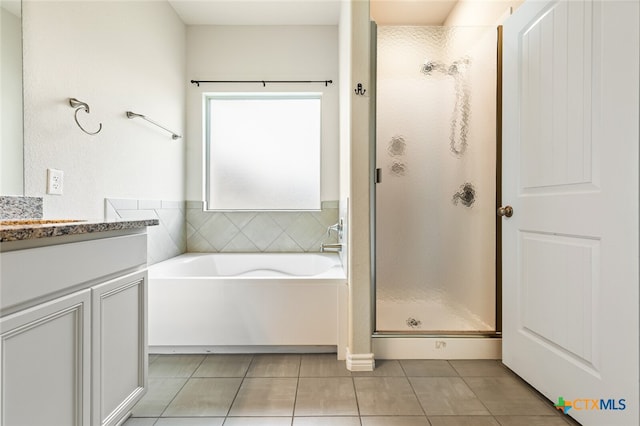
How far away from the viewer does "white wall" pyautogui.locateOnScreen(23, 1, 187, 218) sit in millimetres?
1455

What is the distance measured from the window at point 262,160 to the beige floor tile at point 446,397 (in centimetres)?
173

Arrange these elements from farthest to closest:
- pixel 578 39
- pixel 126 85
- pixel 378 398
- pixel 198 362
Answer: pixel 126 85 < pixel 198 362 < pixel 378 398 < pixel 578 39

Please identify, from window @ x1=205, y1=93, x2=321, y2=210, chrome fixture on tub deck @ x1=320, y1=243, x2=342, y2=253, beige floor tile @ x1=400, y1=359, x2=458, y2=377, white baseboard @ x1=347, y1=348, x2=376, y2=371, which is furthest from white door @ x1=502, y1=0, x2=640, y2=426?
window @ x1=205, y1=93, x2=321, y2=210

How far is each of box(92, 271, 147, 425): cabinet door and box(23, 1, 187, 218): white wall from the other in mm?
642

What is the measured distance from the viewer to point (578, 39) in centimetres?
134

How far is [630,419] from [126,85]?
290 centimetres

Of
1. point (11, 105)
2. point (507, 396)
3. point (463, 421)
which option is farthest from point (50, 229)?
point (507, 396)

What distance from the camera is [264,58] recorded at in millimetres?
2941

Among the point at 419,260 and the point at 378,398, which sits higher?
the point at 419,260

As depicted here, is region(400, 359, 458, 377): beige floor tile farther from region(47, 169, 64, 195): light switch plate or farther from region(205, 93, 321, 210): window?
region(47, 169, 64, 195): light switch plate

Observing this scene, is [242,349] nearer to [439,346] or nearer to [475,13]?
[439,346]

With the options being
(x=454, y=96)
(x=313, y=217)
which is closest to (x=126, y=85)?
(x=313, y=217)

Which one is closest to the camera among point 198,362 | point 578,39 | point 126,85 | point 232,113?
point 578,39

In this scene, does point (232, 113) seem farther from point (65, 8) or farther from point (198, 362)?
point (198, 362)
